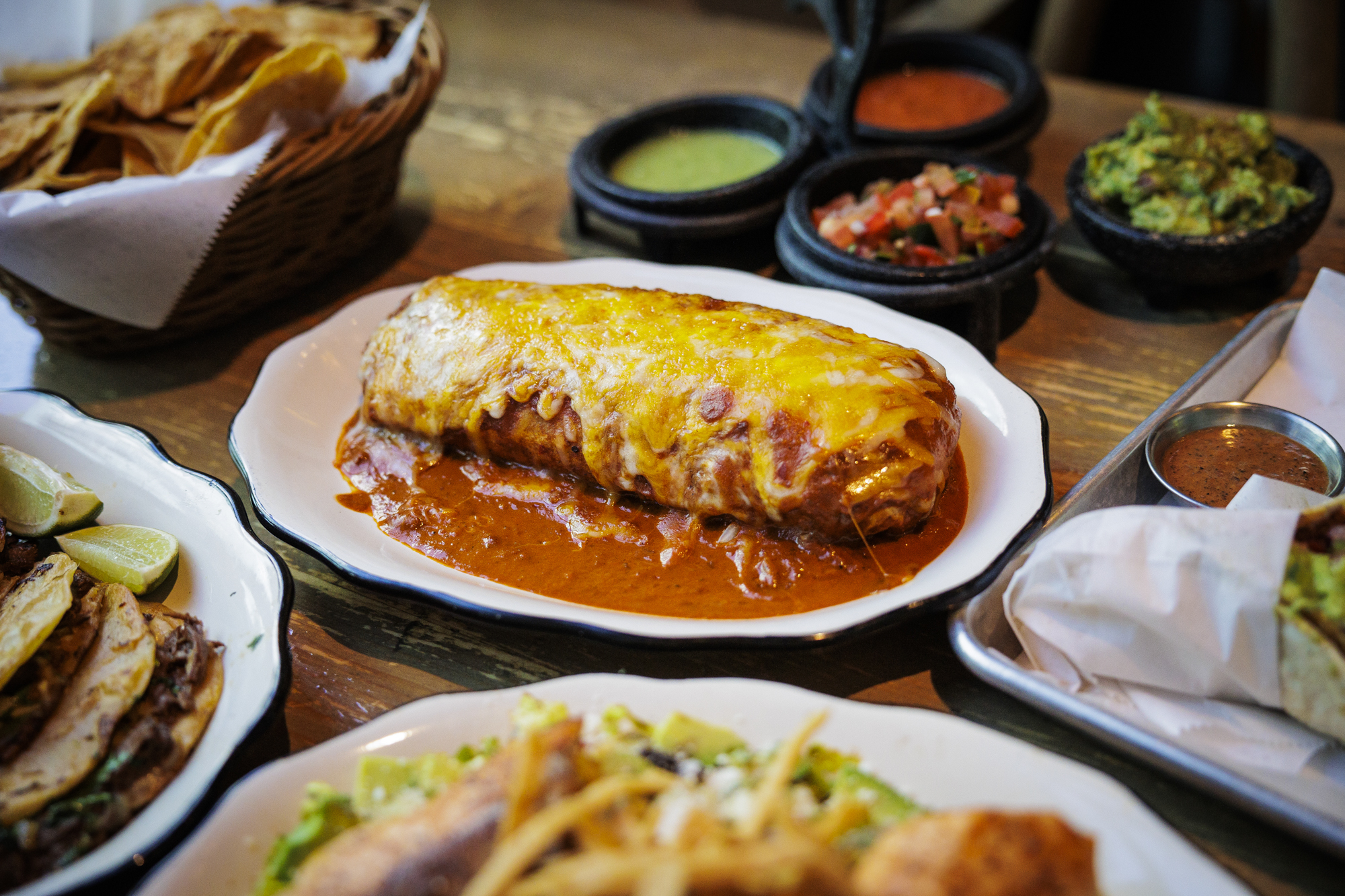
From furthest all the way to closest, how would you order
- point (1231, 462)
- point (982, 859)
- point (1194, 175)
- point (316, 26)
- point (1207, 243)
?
point (316, 26), point (1194, 175), point (1207, 243), point (1231, 462), point (982, 859)

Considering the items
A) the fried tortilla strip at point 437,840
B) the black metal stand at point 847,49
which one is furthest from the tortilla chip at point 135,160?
the fried tortilla strip at point 437,840

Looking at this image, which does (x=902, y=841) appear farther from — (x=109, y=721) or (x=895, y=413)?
(x=109, y=721)

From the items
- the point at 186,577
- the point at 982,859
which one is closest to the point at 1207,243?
the point at 982,859

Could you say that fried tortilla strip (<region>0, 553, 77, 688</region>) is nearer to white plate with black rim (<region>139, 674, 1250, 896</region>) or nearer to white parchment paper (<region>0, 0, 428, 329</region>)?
white plate with black rim (<region>139, 674, 1250, 896</region>)

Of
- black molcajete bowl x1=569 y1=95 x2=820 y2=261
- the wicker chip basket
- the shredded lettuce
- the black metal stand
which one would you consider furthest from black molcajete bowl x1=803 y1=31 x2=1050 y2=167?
the shredded lettuce

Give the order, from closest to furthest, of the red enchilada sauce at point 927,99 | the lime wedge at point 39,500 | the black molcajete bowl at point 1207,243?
1. the lime wedge at point 39,500
2. the black molcajete bowl at point 1207,243
3. the red enchilada sauce at point 927,99

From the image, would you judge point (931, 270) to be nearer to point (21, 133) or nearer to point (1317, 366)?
point (1317, 366)

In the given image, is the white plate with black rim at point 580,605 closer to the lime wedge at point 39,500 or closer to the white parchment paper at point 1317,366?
the lime wedge at point 39,500
